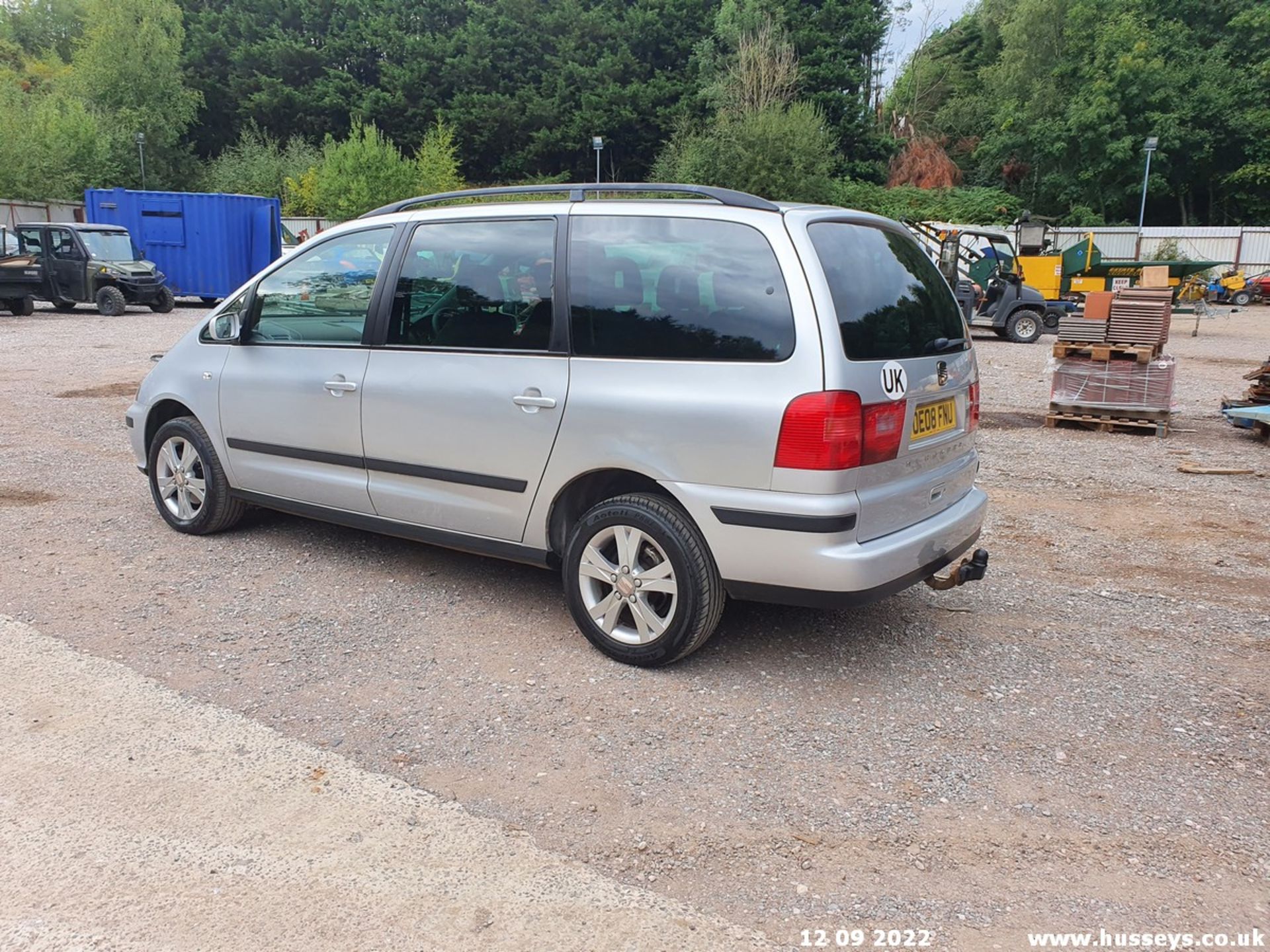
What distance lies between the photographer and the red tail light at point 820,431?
327 centimetres

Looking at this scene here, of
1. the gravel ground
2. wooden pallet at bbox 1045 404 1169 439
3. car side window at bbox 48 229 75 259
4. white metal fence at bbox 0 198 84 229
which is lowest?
the gravel ground

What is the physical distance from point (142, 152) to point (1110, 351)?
46.1 meters

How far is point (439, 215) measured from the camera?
173 inches

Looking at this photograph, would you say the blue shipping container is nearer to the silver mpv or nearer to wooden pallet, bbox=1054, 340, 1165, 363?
wooden pallet, bbox=1054, 340, 1165, 363

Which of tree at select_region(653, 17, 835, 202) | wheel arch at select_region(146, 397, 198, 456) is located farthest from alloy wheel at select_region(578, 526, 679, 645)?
tree at select_region(653, 17, 835, 202)

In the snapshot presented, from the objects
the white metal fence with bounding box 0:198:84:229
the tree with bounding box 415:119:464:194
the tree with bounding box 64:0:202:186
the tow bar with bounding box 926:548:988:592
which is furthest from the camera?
the tree with bounding box 64:0:202:186

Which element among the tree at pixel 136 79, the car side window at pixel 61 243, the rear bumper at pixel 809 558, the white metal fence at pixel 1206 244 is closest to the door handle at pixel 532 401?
the rear bumper at pixel 809 558

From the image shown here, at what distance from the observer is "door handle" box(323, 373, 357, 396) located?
14.7 ft

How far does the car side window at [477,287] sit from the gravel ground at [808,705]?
1.28 m

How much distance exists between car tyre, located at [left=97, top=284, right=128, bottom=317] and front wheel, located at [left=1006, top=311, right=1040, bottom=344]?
19.1m

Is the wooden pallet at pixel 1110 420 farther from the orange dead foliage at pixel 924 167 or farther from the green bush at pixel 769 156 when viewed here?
the orange dead foliage at pixel 924 167

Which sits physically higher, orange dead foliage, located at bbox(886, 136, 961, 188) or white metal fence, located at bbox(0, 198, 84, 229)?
orange dead foliage, located at bbox(886, 136, 961, 188)

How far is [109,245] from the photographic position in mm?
20938

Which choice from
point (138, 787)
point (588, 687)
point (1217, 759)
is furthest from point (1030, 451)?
point (138, 787)
